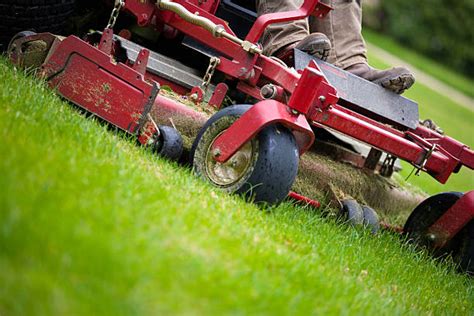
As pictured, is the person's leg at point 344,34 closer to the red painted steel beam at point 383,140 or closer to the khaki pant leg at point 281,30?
the khaki pant leg at point 281,30

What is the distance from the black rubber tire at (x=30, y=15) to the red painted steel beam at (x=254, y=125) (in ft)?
5.18

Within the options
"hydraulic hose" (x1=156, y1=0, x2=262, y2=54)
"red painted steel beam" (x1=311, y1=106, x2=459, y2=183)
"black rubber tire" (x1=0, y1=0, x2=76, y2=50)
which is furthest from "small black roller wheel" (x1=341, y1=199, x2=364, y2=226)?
"black rubber tire" (x1=0, y1=0, x2=76, y2=50)

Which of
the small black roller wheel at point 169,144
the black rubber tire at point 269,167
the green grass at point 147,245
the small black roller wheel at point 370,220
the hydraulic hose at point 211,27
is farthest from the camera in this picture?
the small black roller wheel at point 370,220

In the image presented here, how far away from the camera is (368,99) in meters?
4.38

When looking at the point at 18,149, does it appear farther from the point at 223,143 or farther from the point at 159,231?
the point at 223,143

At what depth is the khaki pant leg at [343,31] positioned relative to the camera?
485 cm

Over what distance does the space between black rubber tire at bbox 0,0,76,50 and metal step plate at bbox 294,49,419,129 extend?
4.95 feet

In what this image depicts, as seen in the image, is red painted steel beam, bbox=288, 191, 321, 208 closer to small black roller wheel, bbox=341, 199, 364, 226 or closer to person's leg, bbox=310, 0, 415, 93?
small black roller wheel, bbox=341, 199, 364, 226

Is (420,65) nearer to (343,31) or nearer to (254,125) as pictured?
(343,31)

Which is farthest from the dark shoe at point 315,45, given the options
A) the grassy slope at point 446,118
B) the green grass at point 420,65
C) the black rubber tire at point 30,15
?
the green grass at point 420,65


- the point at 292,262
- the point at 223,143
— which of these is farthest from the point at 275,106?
the point at 292,262

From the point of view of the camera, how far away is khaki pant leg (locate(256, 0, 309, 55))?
446 centimetres

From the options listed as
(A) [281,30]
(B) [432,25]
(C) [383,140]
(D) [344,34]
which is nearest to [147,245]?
(C) [383,140]

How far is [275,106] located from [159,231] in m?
1.18
